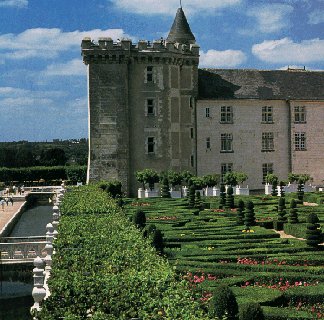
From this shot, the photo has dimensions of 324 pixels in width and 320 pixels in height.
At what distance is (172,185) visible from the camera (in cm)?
4875

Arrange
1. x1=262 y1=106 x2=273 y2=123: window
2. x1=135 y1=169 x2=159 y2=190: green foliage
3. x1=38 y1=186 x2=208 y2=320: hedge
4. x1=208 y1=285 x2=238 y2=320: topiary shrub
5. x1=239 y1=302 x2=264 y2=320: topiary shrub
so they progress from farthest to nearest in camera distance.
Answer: x1=262 y1=106 x2=273 y2=123: window
x1=135 y1=169 x2=159 y2=190: green foliage
x1=208 y1=285 x2=238 y2=320: topiary shrub
x1=38 y1=186 x2=208 y2=320: hedge
x1=239 y1=302 x2=264 y2=320: topiary shrub

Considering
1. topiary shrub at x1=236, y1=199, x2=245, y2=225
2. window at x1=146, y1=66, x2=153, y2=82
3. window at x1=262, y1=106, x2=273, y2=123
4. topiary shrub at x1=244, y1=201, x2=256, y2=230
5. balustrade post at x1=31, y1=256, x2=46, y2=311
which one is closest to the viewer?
balustrade post at x1=31, y1=256, x2=46, y2=311

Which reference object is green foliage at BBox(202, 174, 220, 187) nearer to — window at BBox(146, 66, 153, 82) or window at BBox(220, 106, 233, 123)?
window at BBox(220, 106, 233, 123)

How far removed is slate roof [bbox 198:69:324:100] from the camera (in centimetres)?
5334

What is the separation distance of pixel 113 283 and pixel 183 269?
5.11 meters

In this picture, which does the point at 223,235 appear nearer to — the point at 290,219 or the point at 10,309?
the point at 290,219

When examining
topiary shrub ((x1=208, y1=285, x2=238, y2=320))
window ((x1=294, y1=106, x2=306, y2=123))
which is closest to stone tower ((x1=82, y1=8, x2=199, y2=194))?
window ((x1=294, y1=106, x2=306, y2=123))

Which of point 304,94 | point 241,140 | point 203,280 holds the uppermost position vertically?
point 304,94

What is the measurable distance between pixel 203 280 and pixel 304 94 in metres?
41.4

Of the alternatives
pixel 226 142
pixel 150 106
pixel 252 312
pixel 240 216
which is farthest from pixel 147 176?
pixel 252 312

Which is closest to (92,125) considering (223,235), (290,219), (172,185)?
(172,185)

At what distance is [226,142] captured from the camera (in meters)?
53.1

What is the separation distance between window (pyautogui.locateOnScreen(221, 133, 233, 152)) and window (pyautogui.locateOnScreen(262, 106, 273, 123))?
3.29 m

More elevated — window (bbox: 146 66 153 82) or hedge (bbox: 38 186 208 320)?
window (bbox: 146 66 153 82)
